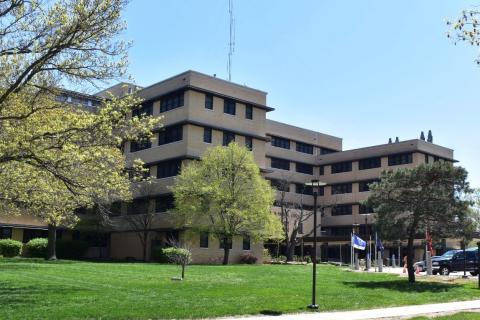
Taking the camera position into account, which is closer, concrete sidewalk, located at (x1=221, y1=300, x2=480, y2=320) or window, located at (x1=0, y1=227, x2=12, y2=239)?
concrete sidewalk, located at (x1=221, y1=300, x2=480, y2=320)

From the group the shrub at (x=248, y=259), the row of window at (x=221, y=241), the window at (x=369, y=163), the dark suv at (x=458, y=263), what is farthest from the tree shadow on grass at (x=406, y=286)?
the window at (x=369, y=163)

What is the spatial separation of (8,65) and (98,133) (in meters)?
4.63

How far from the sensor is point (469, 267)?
40688 mm

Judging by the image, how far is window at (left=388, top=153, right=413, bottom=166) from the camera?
224 feet

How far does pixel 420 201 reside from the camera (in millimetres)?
29391

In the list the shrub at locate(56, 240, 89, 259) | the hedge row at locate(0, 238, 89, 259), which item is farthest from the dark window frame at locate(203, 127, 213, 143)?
the hedge row at locate(0, 238, 89, 259)

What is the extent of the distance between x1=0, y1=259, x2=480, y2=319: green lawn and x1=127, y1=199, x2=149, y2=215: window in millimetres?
22875

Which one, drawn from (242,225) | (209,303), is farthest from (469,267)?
(209,303)

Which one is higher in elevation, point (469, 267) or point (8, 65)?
point (8, 65)

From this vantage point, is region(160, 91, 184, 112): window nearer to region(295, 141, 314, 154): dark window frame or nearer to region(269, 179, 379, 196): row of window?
region(269, 179, 379, 196): row of window

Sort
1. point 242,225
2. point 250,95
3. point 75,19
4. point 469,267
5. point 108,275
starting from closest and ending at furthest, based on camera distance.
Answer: point 75,19 → point 108,275 → point 469,267 → point 242,225 → point 250,95

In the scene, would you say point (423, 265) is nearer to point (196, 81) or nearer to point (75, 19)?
point (196, 81)

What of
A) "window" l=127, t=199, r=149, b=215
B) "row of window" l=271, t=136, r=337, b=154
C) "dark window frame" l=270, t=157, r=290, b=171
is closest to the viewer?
"window" l=127, t=199, r=149, b=215

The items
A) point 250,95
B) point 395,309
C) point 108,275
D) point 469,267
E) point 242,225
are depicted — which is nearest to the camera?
point 395,309
